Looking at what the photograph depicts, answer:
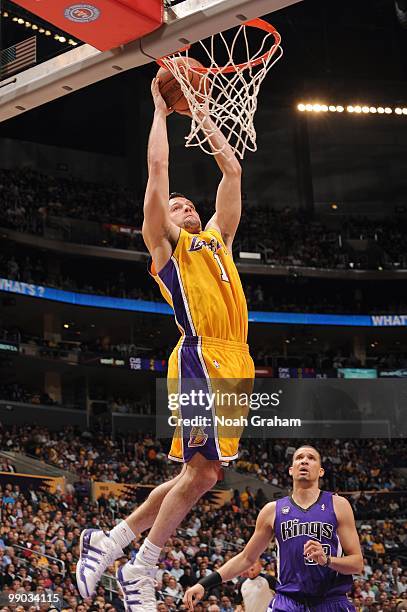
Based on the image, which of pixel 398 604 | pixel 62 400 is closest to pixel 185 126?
pixel 62 400

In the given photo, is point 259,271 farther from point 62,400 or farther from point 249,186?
point 62,400

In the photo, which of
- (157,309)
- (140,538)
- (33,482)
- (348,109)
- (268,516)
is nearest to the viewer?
(268,516)

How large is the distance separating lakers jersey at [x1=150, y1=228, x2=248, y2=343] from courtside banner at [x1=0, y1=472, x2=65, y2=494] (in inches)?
546

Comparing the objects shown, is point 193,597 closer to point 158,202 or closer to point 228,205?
point 158,202

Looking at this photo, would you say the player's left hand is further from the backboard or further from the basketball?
the backboard

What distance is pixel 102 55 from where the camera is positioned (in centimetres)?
519

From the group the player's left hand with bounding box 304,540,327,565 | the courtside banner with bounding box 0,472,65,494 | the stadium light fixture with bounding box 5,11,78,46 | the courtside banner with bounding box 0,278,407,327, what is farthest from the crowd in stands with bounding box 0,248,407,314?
the player's left hand with bounding box 304,540,327,565

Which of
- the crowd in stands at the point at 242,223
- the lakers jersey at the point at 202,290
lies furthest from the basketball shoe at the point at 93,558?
the crowd in stands at the point at 242,223

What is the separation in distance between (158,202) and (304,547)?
7.34 ft

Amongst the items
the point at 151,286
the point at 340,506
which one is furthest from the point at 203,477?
the point at 151,286

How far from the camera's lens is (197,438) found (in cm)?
504

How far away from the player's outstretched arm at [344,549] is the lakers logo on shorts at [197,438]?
84 centimetres

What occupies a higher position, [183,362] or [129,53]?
[129,53]

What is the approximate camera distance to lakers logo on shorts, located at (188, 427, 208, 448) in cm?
502
